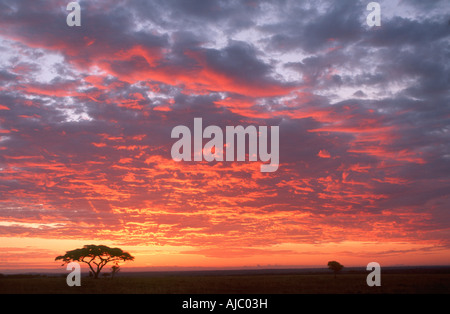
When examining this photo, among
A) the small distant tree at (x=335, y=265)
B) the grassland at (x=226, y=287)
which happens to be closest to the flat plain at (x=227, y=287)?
the grassland at (x=226, y=287)

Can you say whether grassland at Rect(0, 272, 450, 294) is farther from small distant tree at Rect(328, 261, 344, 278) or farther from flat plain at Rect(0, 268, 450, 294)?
small distant tree at Rect(328, 261, 344, 278)

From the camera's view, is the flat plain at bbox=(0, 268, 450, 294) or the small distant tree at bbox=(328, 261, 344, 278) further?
the small distant tree at bbox=(328, 261, 344, 278)

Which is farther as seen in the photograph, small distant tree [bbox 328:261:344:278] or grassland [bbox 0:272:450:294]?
small distant tree [bbox 328:261:344:278]

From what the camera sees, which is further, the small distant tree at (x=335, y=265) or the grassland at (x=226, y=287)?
the small distant tree at (x=335, y=265)

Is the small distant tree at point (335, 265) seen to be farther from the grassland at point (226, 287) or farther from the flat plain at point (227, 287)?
the grassland at point (226, 287)

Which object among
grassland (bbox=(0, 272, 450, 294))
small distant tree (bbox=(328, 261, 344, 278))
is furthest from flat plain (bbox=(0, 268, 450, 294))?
small distant tree (bbox=(328, 261, 344, 278))

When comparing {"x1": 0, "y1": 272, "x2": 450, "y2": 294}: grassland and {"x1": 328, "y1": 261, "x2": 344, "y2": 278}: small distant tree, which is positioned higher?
{"x1": 0, "y1": 272, "x2": 450, "y2": 294}: grassland

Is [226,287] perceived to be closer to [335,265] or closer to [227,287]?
[227,287]

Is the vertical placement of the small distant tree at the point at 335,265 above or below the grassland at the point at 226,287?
below
